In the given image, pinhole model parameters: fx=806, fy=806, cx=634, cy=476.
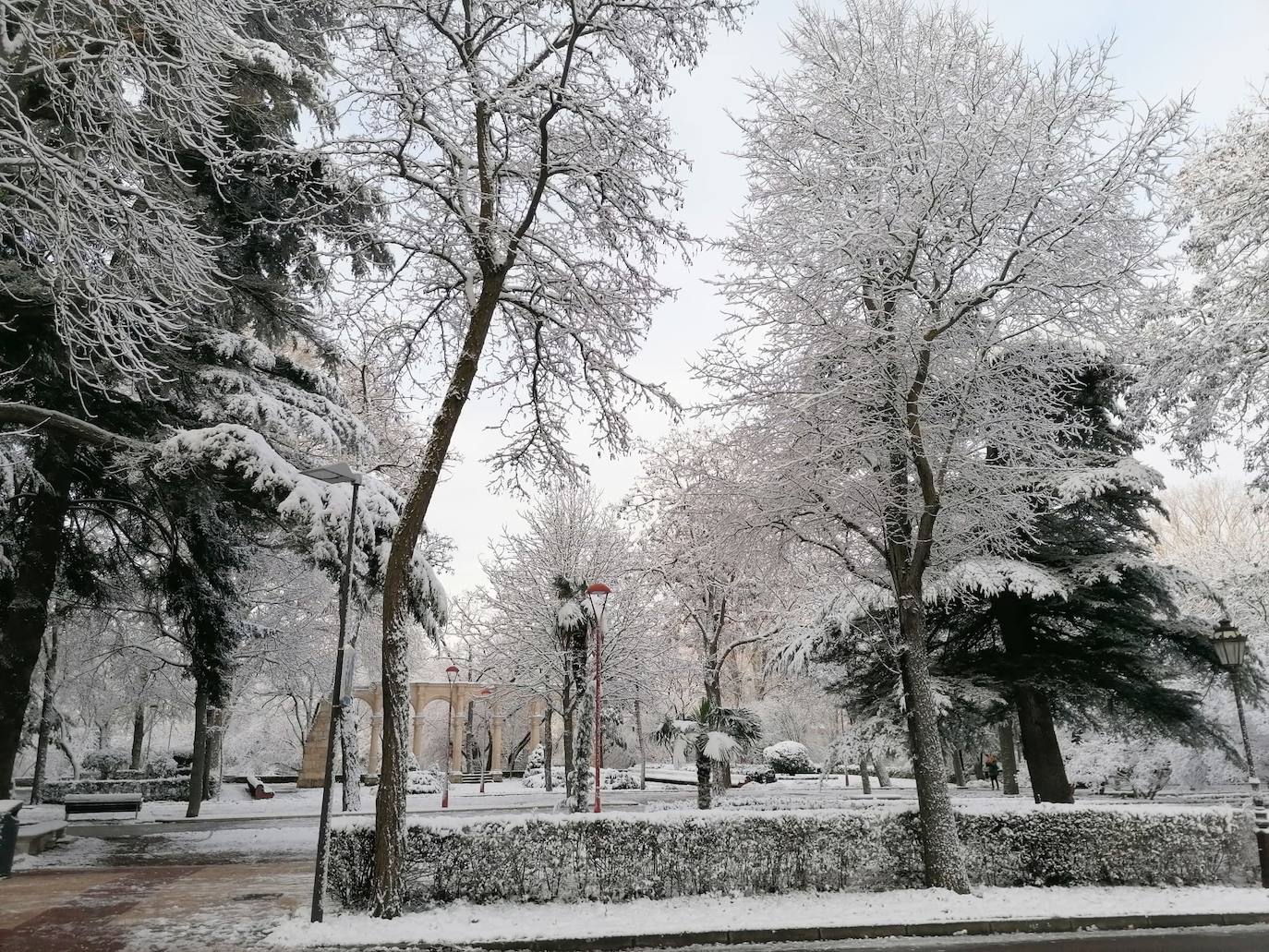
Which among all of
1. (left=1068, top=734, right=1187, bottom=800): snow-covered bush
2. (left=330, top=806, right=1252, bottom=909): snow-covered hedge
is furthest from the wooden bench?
(left=1068, top=734, right=1187, bottom=800): snow-covered bush

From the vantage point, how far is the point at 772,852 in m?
10.2

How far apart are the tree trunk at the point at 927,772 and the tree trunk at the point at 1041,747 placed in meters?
5.42

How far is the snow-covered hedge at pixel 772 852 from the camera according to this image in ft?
31.2

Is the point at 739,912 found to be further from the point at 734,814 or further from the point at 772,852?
the point at 734,814

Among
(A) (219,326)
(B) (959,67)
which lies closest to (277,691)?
Answer: (A) (219,326)

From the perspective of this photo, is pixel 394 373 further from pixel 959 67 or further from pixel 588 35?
pixel 959 67

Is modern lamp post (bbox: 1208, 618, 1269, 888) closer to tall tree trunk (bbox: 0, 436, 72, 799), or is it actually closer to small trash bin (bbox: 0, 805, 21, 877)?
small trash bin (bbox: 0, 805, 21, 877)

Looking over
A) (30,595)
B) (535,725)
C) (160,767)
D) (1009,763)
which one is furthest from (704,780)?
(535,725)

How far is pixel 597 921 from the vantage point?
8.72m

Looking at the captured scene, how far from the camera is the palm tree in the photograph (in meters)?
16.1

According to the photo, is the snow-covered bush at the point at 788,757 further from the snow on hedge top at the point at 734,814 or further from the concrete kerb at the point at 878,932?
the concrete kerb at the point at 878,932

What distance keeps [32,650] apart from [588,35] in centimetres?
1183

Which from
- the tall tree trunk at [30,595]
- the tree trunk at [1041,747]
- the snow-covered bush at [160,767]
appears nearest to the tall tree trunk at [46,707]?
the snow-covered bush at [160,767]

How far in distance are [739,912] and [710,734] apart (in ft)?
23.1
